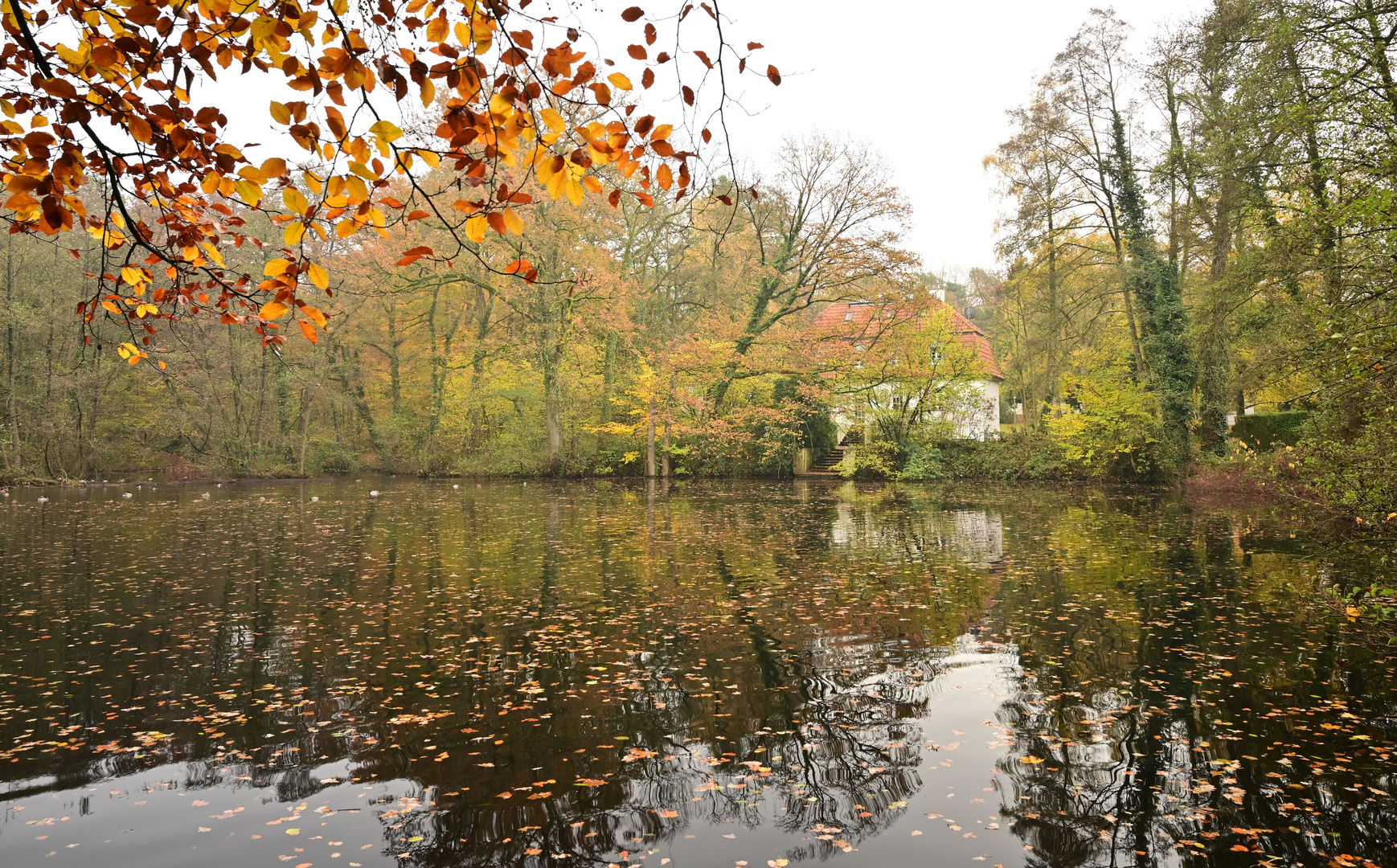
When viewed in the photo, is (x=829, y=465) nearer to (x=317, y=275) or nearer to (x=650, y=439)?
(x=650, y=439)

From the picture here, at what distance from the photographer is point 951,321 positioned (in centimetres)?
2998

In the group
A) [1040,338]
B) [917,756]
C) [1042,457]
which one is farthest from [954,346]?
[917,756]

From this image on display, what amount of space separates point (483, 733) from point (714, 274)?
3019 centimetres

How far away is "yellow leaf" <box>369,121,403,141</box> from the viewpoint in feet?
8.91

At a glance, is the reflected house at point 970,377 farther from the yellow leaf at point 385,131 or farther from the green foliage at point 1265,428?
the yellow leaf at point 385,131

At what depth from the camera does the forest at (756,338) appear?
925 inches

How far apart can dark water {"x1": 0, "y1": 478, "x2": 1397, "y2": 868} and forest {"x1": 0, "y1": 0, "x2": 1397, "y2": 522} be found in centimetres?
1080

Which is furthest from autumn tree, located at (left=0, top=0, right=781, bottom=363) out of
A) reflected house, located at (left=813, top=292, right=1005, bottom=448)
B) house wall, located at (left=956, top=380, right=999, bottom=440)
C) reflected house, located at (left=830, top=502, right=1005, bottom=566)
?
house wall, located at (left=956, top=380, right=999, bottom=440)

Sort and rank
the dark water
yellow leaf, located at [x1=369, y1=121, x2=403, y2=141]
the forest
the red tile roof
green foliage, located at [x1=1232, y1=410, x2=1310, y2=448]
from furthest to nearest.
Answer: the red tile roof < green foliage, located at [x1=1232, y1=410, x2=1310, y2=448] < the forest < the dark water < yellow leaf, located at [x1=369, y1=121, x2=403, y2=141]

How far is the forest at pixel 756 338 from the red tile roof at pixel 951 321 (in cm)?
44

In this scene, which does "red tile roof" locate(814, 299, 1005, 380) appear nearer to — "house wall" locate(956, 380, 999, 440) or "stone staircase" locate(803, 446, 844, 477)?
"house wall" locate(956, 380, 999, 440)

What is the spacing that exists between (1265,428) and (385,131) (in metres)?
30.1

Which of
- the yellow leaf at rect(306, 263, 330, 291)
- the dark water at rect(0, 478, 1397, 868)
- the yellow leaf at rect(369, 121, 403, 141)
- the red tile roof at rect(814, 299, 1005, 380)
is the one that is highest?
the red tile roof at rect(814, 299, 1005, 380)

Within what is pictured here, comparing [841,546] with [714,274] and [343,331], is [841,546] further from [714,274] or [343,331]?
[343,331]
